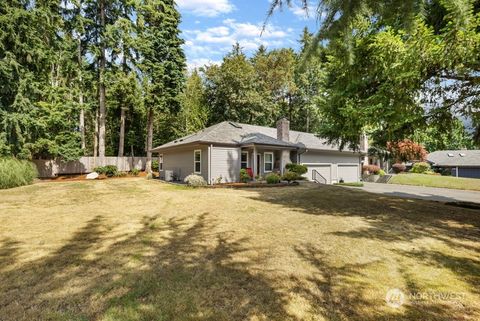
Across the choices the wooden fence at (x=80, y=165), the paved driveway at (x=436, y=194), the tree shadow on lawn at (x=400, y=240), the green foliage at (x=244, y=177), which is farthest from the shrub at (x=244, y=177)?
the wooden fence at (x=80, y=165)

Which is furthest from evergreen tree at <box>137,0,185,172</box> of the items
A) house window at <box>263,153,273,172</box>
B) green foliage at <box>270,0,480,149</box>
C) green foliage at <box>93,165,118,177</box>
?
green foliage at <box>270,0,480,149</box>

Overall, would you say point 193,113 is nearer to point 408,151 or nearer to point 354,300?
point 408,151

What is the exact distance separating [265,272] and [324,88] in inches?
337

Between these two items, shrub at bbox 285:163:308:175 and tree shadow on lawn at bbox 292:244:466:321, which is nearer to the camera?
tree shadow on lawn at bbox 292:244:466:321

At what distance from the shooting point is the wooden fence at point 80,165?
77.4ft

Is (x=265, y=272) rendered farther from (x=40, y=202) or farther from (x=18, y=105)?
(x=18, y=105)

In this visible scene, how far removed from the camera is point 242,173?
17750 mm

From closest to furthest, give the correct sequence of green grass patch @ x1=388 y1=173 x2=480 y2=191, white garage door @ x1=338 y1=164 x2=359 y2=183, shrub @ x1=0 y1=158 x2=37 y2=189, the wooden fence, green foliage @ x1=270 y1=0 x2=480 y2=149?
1. green foliage @ x1=270 y1=0 x2=480 y2=149
2. shrub @ x1=0 y1=158 x2=37 y2=189
3. green grass patch @ x1=388 y1=173 x2=480 y2=191
4. the wooden fence
5. white garage door @ x1=338 y1=164 x2=359 y2=183

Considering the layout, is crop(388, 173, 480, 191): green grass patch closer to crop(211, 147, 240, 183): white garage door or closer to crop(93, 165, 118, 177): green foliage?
crop(211, 147, 240, 183): white garage door

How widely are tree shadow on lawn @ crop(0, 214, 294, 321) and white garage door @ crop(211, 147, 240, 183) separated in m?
Answer: 11.8

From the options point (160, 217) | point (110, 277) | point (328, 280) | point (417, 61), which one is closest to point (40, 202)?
point (160, 217)

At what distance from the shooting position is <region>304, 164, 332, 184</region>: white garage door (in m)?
22.0

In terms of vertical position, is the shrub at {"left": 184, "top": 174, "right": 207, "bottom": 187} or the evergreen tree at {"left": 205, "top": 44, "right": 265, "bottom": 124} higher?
the evergreen tree at {"left": 205, "top": 44, "right": 265, "bottom": 124}

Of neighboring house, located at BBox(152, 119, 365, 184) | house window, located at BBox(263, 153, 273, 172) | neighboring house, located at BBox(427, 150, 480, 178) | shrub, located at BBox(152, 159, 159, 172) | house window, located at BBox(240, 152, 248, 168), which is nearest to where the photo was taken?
neighboring house, located at BBox(152, 119, 365, 184)
